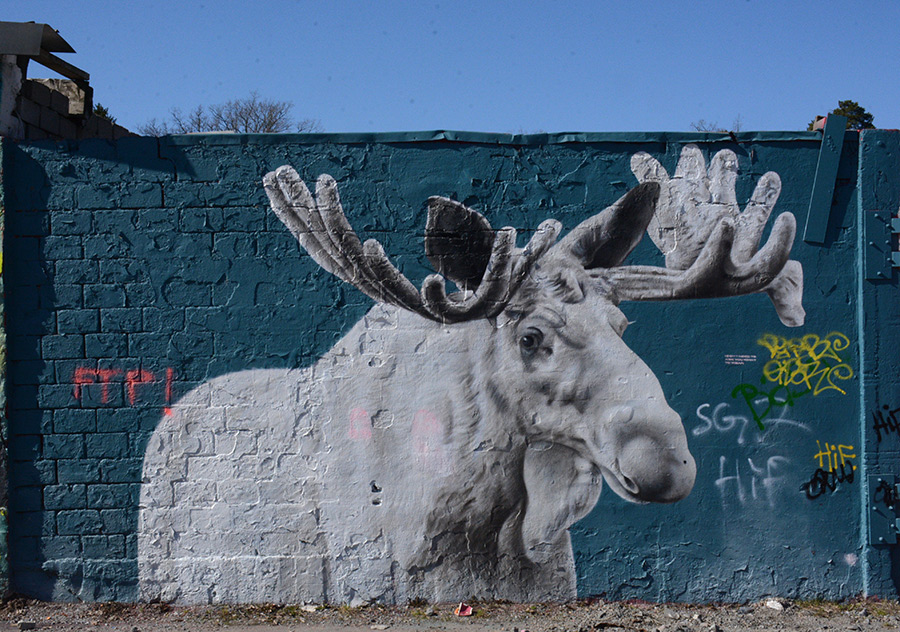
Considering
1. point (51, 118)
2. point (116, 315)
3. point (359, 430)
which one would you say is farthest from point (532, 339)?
point (51, 118)

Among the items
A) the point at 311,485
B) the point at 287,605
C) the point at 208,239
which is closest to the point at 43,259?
the point at 208,239

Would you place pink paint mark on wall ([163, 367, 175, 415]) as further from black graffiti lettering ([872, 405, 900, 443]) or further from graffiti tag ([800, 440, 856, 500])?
black graffiti lettering ([872, 405, 900, 443])

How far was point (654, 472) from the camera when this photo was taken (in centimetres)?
518

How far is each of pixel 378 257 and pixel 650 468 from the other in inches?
93.0

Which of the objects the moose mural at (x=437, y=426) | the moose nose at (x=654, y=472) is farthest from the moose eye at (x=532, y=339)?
the moose nose at (x=654, y=472)

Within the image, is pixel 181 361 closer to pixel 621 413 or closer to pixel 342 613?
pixel 342 613

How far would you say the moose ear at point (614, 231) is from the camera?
526cm

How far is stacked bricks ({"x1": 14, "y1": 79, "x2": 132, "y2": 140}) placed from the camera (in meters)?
5.54

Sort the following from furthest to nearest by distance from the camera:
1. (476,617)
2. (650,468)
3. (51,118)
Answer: (51,118) < (650,468) < (476,617)

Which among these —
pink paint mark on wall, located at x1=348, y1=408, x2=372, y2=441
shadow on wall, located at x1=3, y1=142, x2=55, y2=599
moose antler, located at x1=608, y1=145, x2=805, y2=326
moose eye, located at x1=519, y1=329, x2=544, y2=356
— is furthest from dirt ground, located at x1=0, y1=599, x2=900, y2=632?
moose antler, located at x1=608, y1=145, x2=805, y2=326

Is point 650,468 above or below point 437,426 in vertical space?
below

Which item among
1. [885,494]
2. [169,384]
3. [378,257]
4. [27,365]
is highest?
[378,257]

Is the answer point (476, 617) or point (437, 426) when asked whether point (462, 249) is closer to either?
point (437, 426)

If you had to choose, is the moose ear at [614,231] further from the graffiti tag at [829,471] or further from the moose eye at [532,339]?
the graffiti tag at [829,471]
